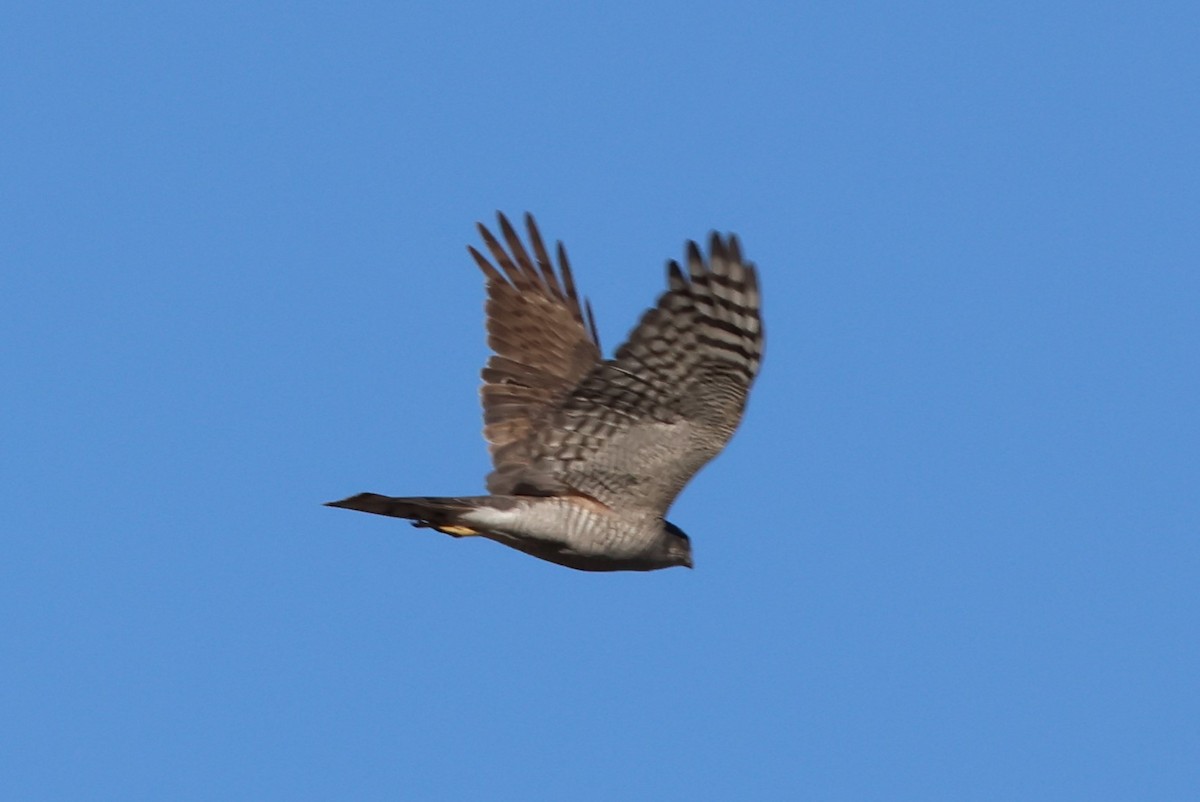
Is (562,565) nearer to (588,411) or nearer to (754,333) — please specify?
(588,411)

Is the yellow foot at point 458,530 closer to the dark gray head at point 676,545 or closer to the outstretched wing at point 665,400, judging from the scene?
the outstretched wing at point 665,400

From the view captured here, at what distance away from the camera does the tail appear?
9.87m

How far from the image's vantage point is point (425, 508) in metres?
10.1

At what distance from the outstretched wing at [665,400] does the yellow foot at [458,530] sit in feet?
1.17

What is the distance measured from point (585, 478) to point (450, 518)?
32.6 inches

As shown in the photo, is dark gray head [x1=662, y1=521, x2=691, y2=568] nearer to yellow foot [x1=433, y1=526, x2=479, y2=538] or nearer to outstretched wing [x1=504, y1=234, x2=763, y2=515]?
outstretched wing [x1=504, y1=234, x2=763, y2=515]

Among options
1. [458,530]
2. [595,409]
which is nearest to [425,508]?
[458,530]

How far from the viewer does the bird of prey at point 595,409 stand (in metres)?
9.30

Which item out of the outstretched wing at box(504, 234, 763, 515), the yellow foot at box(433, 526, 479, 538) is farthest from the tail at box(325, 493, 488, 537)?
the outstretched wing at box(504, 234, 763, 515)

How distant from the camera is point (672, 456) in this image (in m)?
10.1

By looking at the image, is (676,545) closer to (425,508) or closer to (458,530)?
(458,530)

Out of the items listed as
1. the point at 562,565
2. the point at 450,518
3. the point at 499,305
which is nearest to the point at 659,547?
the point at 562,565

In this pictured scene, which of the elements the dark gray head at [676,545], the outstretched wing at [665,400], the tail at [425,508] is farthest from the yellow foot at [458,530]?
the dark gray head at [676,545]

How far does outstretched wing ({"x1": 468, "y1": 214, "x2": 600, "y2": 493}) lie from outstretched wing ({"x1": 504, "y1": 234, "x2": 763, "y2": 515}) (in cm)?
40
